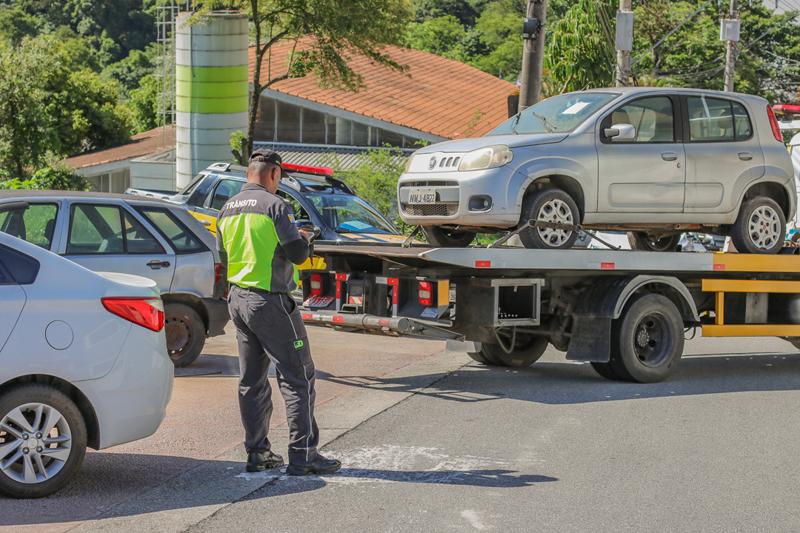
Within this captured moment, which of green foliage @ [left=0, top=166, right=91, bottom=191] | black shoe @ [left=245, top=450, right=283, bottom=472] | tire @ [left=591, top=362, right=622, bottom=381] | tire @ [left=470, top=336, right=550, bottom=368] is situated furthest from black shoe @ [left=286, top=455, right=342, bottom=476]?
green foliage @ [left=0, top=166, right=91, bottom=191]

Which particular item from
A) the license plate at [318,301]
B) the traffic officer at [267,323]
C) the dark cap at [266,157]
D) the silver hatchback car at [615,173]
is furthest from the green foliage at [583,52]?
the traffic officer at [267,323]

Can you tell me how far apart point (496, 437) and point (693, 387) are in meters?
3.16

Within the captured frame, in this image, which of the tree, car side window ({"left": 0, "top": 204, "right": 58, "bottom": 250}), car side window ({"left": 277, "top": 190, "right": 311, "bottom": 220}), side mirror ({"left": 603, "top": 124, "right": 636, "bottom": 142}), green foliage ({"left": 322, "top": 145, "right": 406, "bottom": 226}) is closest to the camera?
car side window ({"left": 0, "top": 204, "right": 58, "bottom": 250})

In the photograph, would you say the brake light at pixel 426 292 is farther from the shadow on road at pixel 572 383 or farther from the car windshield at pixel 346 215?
the car windshield at pixel 346 215

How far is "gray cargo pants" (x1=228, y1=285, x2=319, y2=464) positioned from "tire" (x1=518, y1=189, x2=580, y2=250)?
336 centimetres

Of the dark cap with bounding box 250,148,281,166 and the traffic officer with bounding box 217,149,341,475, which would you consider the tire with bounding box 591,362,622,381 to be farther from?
the dark cap with bounding box 250,148,281,166

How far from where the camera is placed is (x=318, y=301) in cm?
910

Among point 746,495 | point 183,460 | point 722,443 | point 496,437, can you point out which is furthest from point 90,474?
point 722,443

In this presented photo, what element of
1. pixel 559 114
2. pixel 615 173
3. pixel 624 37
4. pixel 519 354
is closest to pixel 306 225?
pixel 519 354

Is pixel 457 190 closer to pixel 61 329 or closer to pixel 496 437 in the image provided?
pixel 496 437

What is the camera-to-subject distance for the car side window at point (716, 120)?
9367 millimetres

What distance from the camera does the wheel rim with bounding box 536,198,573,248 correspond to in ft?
27.8

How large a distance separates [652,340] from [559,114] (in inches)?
99.4

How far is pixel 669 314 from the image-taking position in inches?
361
